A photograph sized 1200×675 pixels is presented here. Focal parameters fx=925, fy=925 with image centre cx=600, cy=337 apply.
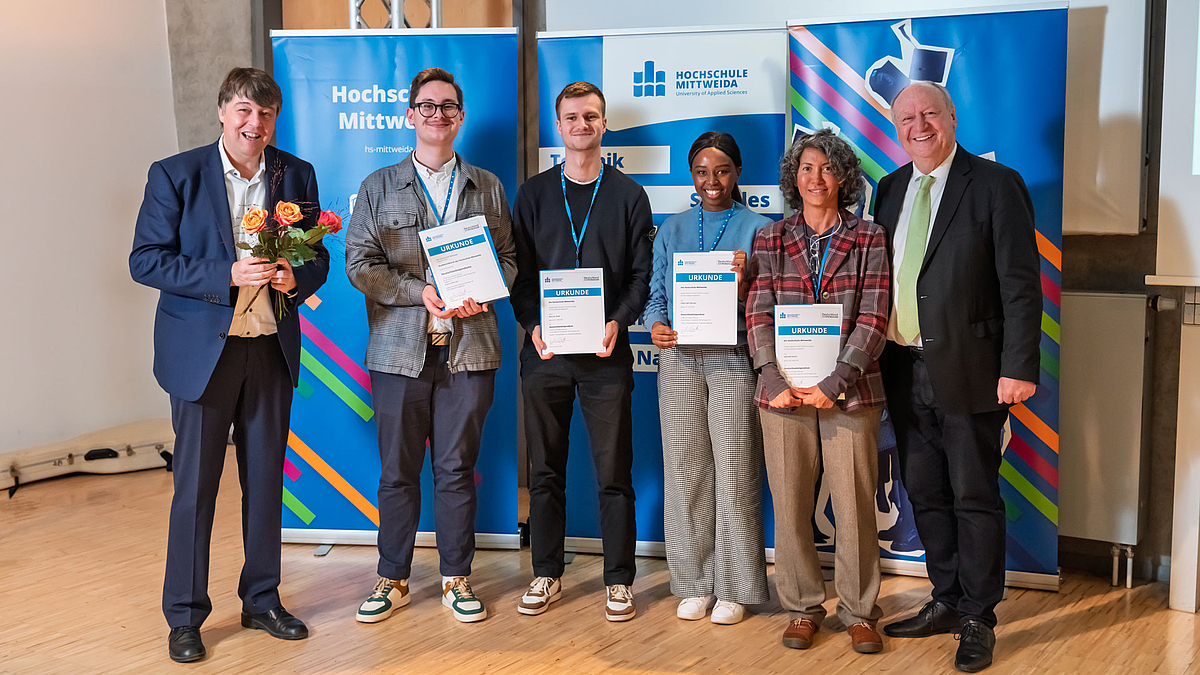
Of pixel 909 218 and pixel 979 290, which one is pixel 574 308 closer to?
pixel 909 218

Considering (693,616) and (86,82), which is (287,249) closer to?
(693,616)

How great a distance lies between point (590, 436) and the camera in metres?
3.41

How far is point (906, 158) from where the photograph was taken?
367cm

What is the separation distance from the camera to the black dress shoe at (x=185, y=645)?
3.01 m

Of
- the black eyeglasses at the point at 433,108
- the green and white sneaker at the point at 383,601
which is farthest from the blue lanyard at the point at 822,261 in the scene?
the green and white sneaker at the point at 383,601

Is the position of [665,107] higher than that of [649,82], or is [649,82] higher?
[649,82]


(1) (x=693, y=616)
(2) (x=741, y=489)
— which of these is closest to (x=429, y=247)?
(2) (x=741, y=489)

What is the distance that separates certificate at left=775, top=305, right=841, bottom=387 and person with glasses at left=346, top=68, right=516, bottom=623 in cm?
100

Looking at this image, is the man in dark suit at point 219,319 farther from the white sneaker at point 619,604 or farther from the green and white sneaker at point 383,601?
the white sneaker at point 619,604

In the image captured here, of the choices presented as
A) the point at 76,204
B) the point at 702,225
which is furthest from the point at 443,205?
the point at 76,204

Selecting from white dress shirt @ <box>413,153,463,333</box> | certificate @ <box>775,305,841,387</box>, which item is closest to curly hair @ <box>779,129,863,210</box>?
certificate @ <box>775,305,841,387</box>

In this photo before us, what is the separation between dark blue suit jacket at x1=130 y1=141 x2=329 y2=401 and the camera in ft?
9.52

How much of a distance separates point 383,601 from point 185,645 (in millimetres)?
667

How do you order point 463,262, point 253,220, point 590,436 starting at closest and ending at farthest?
point 253,220, point 463,262, point 590,436
